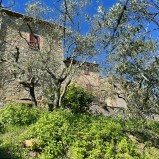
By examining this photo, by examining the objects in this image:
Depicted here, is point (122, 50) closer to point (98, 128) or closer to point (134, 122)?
point (98, 128)

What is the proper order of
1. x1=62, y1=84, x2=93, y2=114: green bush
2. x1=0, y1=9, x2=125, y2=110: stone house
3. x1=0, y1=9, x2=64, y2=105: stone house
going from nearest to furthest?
x1=62, y1=84, x2=93, y2=114: green bush
x1=0, y1=9, x2=64, y2=105: stone house
x1=0, y1=9, x2=125, y2=110: stone house

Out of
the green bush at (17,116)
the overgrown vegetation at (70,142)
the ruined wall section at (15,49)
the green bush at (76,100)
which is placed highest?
the ruined wall section at (15,49)

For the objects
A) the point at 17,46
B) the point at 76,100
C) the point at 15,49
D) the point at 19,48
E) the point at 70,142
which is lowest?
the point at 70,142

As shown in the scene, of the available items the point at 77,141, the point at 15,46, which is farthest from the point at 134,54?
the point at 15,46

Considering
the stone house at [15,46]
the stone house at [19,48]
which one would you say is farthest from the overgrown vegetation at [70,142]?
the stone house at [19,48]

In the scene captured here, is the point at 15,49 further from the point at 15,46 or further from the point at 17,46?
the point at 15,46

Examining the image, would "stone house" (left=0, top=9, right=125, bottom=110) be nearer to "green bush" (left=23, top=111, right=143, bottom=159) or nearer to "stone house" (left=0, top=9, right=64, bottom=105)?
"stone house" (left=0, top=9, right=64, bottom=105)

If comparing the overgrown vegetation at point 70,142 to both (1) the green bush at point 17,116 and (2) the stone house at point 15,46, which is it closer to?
(1) the green bush at point 17,116

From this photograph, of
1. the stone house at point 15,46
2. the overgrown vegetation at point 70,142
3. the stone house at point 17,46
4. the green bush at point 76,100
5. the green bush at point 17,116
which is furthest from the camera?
the stone house at point 17,46

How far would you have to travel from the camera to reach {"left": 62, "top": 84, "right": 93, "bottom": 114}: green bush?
17.2 m

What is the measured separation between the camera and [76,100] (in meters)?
17.2

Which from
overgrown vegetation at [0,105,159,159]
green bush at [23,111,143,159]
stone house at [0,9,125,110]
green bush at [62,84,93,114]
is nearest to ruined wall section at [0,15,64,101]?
stone house at [0,9,125,110]

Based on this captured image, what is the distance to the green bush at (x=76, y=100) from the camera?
17156 mm

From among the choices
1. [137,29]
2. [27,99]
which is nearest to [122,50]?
[137,29]
